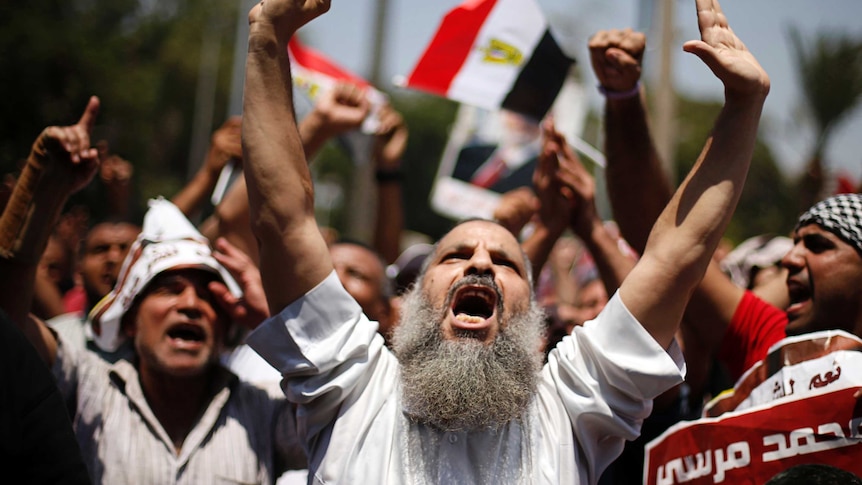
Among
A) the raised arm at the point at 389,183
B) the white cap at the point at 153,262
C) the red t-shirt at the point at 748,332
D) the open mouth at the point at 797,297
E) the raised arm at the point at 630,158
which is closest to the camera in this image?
the open mouth at the point at 797,297

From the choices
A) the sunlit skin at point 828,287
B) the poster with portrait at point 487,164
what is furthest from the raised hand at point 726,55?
the poster with portrait at point 487,164

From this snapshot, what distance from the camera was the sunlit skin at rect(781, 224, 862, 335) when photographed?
2797mm

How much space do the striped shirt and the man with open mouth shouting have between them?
506 millimetres

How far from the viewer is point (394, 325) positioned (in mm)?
3100

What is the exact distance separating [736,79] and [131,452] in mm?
2163

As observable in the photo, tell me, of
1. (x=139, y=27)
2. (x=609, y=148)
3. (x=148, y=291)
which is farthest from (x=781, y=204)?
(x=139, y=27)

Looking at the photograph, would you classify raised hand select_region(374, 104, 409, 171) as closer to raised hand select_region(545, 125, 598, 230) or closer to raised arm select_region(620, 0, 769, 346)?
raised hand select_region(545, 125, 598, 230)

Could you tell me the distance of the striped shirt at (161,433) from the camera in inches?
110

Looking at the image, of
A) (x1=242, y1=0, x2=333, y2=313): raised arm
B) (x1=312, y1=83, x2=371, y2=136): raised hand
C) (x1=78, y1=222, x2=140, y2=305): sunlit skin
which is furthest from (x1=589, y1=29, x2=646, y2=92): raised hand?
(x1=78, y1=222, x2=140, y2=305): sunlit skin

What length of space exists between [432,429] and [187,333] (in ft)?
3.80

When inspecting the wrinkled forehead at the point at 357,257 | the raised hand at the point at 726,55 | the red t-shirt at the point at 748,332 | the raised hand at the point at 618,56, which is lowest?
the red t-shirt at the point at 748,332

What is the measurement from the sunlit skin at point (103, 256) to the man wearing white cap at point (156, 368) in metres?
1.16

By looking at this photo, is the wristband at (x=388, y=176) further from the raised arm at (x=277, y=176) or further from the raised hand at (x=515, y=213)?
the raised arm at (x=277, y=176)

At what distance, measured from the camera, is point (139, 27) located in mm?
27453
